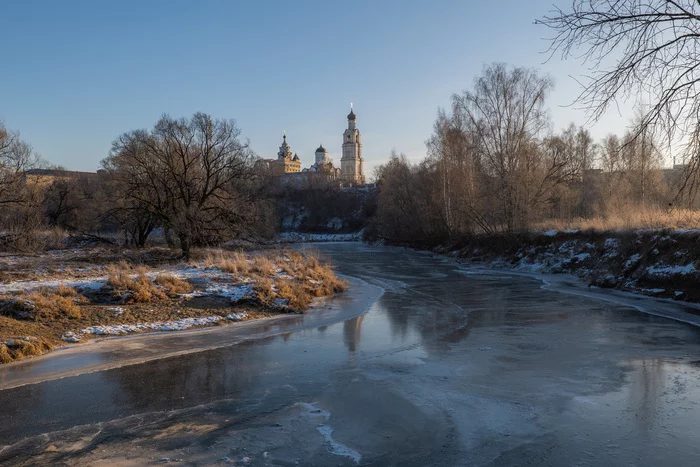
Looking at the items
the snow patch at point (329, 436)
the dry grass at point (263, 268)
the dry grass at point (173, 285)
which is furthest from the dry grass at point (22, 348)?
the dry grass at point (263, 268)

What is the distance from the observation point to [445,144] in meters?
39.5

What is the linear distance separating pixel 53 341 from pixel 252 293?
18.9 feet

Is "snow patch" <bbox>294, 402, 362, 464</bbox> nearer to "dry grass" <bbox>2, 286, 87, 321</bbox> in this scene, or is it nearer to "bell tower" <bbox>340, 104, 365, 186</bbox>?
"dry grass" <bbox>2, 286, 87, 321</bbox>

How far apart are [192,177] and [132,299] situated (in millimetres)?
15777

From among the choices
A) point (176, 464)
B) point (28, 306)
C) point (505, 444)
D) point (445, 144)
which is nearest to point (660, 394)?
point (505, 444)

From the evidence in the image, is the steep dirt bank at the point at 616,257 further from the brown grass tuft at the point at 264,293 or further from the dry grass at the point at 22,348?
the dry grass at the point at 22,348

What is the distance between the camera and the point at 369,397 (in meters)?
7.00

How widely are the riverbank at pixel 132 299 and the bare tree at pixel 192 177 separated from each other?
743 cm

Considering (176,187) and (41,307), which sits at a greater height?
(176,187)

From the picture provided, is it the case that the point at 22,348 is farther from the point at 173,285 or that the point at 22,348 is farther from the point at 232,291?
the point at 232,291

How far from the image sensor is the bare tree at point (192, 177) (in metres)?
26.5

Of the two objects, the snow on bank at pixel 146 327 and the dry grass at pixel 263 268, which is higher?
the dry grass at pixel 263 268

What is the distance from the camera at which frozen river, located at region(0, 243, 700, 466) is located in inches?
205

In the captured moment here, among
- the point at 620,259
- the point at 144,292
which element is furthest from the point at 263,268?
the point at 620,259
